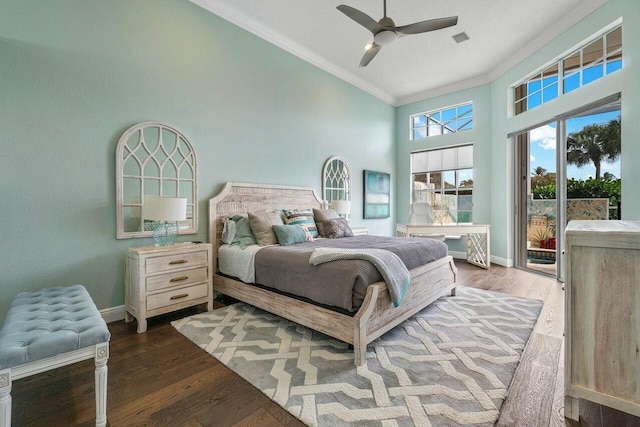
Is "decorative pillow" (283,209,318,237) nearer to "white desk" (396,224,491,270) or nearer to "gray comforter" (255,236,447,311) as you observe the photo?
"gray comforter" (255,236,447,311)

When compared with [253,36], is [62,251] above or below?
below

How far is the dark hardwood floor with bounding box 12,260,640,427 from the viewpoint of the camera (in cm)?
141

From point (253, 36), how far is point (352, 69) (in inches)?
76.8

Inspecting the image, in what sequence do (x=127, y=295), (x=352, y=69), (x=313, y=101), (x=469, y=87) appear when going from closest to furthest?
1. (x=127, y=295)
2. (x=313, y=101)
3. (x=352, y=69)
4. (x=469, y=87)

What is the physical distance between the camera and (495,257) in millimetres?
5199

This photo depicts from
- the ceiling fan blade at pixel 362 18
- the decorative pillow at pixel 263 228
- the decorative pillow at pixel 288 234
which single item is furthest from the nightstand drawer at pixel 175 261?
the ceiling fan blade at pixel 362 18

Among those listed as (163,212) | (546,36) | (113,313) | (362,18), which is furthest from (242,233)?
(546,36)

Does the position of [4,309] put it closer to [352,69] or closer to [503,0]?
[352,69]

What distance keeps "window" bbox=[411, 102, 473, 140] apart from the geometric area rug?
405 cm

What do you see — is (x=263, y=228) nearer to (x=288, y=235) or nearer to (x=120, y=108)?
(x=288, y=235)

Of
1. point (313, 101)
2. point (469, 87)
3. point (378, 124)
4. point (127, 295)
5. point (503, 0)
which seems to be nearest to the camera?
point (127, 295)

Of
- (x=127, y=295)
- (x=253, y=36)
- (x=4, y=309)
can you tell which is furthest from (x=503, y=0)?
(x=4, y=309)

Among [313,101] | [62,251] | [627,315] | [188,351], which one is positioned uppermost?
[313,101]

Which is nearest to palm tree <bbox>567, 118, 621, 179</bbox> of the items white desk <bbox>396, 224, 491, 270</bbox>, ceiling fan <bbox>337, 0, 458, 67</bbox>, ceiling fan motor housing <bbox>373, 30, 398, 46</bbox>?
white desk <bbox>396, 224, 491, 270</bbox>
